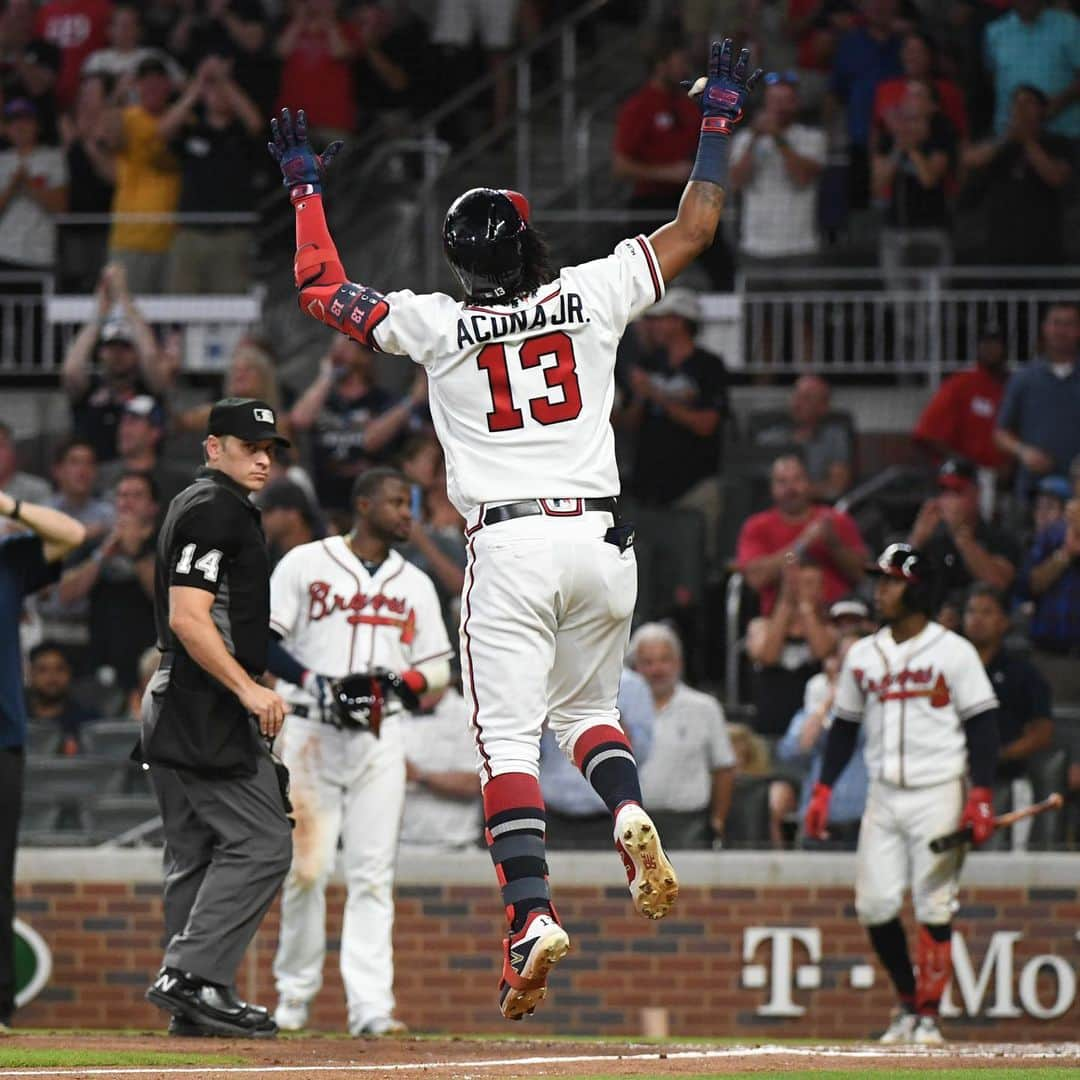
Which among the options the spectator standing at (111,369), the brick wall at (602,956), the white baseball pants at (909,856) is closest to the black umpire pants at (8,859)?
the brick wall at (602,956)

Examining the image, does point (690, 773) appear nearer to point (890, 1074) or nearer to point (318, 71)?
point (890, 1074)

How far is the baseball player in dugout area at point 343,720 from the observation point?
29.3ft

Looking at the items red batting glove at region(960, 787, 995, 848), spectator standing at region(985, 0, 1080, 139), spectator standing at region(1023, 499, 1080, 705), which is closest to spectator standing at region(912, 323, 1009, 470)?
spectator standing at region(1023, 499, 1080, 705)

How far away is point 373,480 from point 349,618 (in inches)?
22.7

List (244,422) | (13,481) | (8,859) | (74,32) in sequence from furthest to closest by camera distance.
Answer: (74,32), (13,481), (8,859), (244,422)

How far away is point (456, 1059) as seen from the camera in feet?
22.1

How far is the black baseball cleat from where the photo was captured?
735cm

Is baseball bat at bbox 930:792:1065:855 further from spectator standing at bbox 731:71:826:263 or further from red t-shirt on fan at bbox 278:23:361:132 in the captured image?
red t-shirt on fan at bbox 278:23:361:132

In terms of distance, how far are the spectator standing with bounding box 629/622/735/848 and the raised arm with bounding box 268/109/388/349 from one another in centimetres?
466

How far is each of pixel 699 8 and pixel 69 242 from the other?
16.0ft

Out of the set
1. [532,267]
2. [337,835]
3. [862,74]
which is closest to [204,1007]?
[337,835]

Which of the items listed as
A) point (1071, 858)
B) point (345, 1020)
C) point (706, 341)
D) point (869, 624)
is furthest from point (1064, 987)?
point (706, 341)

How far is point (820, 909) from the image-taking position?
10.5 m

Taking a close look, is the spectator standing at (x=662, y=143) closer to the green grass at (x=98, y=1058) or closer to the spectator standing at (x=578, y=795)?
the spectator standing at (x=578, y=795)
